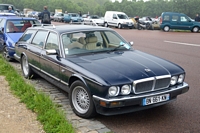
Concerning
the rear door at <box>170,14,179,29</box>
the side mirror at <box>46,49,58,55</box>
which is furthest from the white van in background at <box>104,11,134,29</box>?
the side mirror at <box>46,49,58,55</box>

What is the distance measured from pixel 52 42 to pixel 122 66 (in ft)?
6.24

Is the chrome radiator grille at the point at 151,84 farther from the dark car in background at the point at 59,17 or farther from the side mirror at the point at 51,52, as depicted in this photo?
the dark car in background at the point at 59,17

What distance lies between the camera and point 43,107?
458cm

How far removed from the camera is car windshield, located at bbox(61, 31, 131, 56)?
5.08 metres

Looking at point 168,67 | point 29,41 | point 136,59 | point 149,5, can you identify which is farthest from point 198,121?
point 149,5

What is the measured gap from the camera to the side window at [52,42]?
5273mm

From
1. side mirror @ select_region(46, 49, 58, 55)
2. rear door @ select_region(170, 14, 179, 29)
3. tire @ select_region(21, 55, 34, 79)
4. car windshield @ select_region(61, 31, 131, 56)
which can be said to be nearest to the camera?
side mirror @ select_region(46, 49, 58, 55)

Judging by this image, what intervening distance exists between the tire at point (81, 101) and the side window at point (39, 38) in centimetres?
191

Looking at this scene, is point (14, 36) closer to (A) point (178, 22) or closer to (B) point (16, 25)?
(B) point (16, 25)

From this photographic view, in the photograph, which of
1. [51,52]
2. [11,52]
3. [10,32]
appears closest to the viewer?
[51,52]

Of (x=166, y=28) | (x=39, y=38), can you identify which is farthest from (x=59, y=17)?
(x=39, y=38)

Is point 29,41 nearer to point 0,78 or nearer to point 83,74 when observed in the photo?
point 0,78

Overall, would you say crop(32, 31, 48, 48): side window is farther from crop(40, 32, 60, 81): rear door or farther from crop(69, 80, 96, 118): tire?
crop(69, 80, 96, 118): tire

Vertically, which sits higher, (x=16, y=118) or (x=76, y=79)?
(x=76, y=79)
